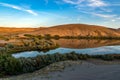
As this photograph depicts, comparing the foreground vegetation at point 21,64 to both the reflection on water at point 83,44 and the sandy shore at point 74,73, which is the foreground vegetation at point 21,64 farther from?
the reflection on water at point 83,44

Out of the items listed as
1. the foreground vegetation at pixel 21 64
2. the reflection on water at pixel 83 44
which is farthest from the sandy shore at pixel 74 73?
the reflection on water at pixel 83 44

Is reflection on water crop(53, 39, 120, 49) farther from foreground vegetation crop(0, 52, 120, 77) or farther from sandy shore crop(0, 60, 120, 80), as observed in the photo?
sandy shore crop(0, 60, 120, 80)

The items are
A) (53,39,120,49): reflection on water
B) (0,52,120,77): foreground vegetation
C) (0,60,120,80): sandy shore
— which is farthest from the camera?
(53,39,120,49): reflection on water

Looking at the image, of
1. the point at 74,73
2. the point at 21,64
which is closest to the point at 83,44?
the point at 21,64

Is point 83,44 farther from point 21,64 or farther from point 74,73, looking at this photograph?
point 74,73

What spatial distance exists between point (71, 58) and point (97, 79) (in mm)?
7614

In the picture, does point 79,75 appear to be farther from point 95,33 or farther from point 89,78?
A: point 95,33

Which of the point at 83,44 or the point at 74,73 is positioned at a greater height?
the point at 74,73

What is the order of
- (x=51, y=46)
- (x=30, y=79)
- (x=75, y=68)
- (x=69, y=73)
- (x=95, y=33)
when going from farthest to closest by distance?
(x=95, y=33)
(x=51, y=46)
(x=75, y=68)
(x=69, y=73)
(x=30, y=79)

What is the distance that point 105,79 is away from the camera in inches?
449

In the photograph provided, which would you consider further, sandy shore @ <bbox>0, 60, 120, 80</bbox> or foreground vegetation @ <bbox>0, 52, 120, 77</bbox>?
foreground vegetation @ <bbox>0, 52, 120, 77</bbox>

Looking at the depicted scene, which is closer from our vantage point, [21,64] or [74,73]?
[74,73]

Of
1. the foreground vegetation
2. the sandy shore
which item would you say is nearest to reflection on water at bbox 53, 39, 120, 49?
the foreground vegetation

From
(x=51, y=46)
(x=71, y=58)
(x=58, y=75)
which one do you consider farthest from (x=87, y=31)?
(x=58, y=75)
